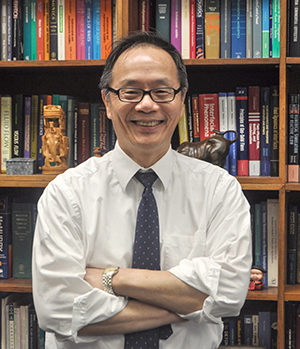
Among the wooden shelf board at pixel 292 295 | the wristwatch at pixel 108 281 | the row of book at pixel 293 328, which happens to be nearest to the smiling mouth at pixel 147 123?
the wristwatch at pixel 108 281

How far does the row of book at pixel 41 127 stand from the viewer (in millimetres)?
1958

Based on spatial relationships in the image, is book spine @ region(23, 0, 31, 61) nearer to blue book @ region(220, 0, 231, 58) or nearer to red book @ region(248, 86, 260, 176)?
blue book @ region(220, 0, 231, 58)

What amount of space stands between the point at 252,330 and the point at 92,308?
91cm

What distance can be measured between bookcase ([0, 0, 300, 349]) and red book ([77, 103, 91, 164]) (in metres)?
0.17

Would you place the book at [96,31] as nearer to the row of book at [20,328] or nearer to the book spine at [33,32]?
the book spine at [33,32]

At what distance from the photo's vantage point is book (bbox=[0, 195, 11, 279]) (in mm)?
1978

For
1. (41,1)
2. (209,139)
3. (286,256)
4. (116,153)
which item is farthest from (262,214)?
(41,1)

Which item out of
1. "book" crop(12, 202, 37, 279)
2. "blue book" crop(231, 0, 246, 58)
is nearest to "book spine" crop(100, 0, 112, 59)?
"blue book" crop(231, 0, 246, 58)

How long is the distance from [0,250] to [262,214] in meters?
1.08

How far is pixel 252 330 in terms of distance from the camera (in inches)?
75.9

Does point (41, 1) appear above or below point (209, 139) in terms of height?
above

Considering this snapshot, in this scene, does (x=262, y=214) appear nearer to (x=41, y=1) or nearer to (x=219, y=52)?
(x=219, y=52)

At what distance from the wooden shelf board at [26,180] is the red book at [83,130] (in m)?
0.18

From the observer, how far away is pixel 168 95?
54.8 inches
